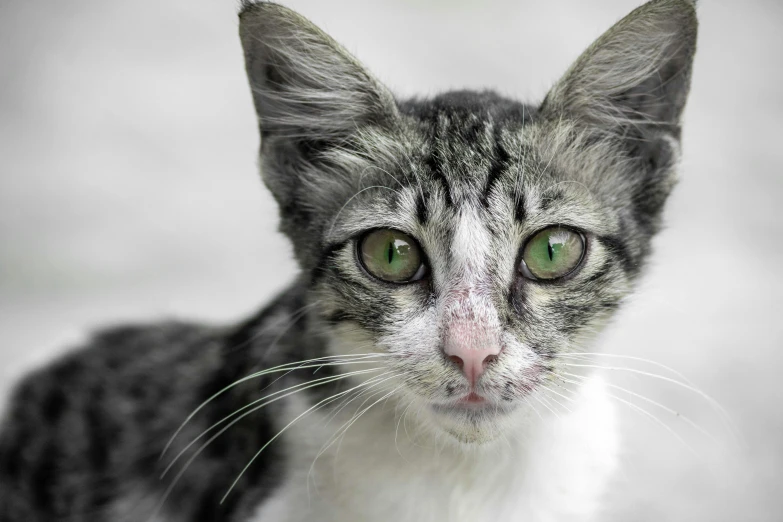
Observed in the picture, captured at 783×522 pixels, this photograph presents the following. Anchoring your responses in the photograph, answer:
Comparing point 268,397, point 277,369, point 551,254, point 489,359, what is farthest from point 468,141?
point 268,397

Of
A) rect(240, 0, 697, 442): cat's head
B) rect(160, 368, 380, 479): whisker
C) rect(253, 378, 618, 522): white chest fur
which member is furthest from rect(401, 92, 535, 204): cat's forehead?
rect(253, 378, 618, 522): white chest fur

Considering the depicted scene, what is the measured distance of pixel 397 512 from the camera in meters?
1.81

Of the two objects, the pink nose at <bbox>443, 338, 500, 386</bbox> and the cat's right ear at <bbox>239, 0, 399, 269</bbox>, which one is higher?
the cat's right ear at <bbox>239, 0, 399, 269</bbox>

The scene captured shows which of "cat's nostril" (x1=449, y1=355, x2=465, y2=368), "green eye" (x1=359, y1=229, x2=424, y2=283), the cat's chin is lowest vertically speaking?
the cat's chin

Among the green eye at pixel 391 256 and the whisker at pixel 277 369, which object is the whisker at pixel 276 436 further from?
the green eye at pixel 391 256

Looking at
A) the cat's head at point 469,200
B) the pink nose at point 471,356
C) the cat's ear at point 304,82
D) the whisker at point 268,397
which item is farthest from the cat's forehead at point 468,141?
the whisker at point 268,397

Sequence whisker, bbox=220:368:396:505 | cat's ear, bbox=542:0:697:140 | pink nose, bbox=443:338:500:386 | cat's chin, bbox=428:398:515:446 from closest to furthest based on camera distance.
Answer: pink nose, bbox=443:338:500:386
cat's chin, bbox=428:398:515:446
cat's ear, bbox=542:0:697:140
whisker, bbox=220:368:396:505

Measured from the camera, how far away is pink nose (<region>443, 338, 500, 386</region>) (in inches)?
57.4

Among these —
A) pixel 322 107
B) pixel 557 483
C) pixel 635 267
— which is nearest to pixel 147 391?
pixel 322 107

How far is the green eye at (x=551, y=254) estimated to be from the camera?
1.63 metres

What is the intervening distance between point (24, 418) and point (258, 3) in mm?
1345

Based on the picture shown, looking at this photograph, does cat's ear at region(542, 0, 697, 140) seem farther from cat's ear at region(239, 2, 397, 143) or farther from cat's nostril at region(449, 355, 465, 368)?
cat's nostril at region(449, 355, 465, 368)

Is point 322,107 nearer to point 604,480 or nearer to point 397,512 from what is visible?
point 397,512

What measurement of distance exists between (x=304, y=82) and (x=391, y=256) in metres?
0.45
